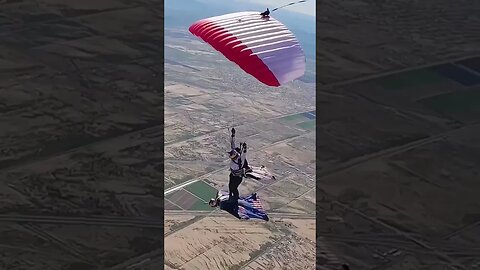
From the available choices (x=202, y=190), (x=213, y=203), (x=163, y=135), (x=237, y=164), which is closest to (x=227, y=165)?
(x=202, y=190)

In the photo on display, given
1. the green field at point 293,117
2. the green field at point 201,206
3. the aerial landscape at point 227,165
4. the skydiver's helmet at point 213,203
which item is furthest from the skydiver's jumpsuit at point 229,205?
the green field at point 293,117

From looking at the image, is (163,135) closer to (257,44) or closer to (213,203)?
(257,44)

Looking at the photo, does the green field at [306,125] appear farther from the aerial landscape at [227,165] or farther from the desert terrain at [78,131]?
the desert terrain at [78,131]

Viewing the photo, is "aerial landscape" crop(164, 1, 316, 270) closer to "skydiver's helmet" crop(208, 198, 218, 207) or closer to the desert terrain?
the desert terrain

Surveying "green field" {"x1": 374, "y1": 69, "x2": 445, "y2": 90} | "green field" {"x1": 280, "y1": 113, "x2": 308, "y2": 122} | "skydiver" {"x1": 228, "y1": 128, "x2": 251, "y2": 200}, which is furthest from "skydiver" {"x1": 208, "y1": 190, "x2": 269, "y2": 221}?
"green field" {"x1": 280, "y1": 113, "x2": 308, "y2": 122}

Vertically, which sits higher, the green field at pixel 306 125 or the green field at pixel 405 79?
the green field at pixel 405 79

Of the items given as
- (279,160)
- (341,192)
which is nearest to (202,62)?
(279,160)
